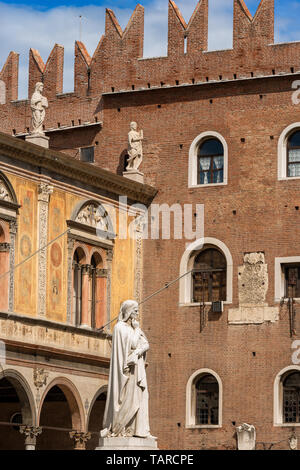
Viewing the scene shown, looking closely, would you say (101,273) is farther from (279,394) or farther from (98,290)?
(279,394)

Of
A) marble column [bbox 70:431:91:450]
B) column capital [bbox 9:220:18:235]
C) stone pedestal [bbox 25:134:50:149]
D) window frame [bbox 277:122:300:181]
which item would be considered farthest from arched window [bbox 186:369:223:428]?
stone pedestal [bbox 25:134:50:149]

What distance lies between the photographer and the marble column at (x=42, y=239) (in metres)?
27.9

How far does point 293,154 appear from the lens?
3055cm

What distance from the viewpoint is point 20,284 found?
2744cm

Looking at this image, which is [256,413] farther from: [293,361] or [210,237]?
[210,237]

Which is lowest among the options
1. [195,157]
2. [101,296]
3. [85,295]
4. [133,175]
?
[85,295]

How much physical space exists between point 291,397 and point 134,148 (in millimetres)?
6990

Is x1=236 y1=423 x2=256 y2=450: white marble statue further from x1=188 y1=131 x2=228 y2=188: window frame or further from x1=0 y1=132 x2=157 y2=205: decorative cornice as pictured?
x1=0 y1=132 x2=157 y2=205: decorative cornice

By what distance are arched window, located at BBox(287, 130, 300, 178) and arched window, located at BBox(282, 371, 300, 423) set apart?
182 inches

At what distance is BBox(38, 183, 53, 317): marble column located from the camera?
27906 millimetres

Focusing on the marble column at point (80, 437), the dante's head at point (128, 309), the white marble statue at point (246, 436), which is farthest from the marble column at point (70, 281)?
the dante's head at point (128, 309)

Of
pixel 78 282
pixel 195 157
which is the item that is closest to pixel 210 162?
pixel 195 157

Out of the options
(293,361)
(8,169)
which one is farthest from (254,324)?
(8,169)
